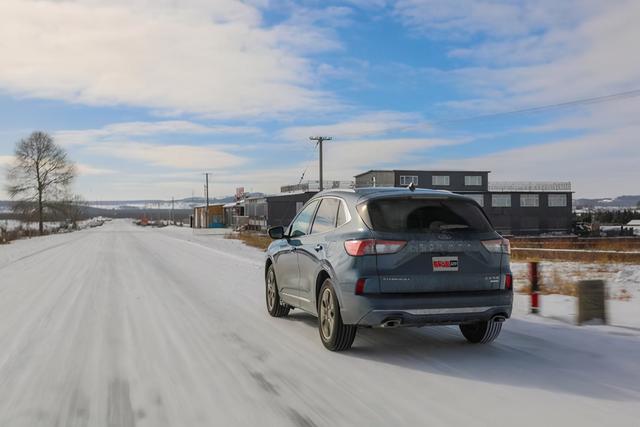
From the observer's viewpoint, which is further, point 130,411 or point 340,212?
point 340,212

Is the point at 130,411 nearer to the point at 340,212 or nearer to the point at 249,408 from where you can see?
the point at 249,408

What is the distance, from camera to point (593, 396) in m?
4.76

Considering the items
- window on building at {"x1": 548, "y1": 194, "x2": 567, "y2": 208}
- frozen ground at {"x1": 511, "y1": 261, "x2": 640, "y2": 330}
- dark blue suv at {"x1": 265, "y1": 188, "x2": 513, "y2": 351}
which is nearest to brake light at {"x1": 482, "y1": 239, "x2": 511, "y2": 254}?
dark blue suv at {"x1": 265, "y1": 188, "x2": 513, "y2": 351}

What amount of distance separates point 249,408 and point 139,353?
2389 millimetres

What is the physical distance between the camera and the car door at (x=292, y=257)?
7.80 meters

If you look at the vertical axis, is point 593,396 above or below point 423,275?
below

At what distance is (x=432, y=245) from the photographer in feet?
19.6

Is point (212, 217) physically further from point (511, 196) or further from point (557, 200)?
point (557, 200)

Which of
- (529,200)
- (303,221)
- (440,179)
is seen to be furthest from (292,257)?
(529,200)

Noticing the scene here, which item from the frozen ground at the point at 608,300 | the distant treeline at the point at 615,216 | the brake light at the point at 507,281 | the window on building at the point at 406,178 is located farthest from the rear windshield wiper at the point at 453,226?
the distant treeline at the point at 615,216

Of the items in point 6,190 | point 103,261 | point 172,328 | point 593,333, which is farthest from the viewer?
point 6,190

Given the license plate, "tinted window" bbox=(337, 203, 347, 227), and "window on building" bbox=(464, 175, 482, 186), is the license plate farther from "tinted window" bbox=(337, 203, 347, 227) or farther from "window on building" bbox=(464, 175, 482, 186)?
"window on building" bbox=(464, 175, 482, 186)

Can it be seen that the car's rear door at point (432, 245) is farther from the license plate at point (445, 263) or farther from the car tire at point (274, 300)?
the car tire at point (274, 300)

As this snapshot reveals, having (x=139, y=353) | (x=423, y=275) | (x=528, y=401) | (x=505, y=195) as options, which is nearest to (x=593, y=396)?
(x=528, y=401)
